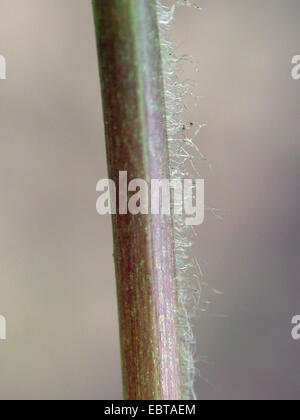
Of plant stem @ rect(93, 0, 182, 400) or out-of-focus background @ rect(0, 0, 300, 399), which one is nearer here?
plant stem @ rect(93, 0, 182, 400)

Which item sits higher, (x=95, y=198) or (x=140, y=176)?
(x=95, y=198)

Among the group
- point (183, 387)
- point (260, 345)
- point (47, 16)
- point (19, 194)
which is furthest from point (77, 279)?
point (183, 387)

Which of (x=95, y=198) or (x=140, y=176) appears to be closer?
(x=140, y=176)

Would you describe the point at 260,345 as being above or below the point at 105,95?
below

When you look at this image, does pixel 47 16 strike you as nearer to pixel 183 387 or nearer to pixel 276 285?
pixel 276 285
